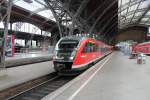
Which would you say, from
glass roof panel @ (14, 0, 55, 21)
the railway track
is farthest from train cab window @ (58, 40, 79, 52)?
glass roof panel @ (14, 0, 55, 21)

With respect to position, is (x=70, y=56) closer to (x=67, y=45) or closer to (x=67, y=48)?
(x=67, y=48)

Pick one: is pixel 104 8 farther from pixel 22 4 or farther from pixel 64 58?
pixel 64 58

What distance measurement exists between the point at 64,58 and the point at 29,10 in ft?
119

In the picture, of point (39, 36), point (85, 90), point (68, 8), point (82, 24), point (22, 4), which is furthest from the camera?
point (39, 36)

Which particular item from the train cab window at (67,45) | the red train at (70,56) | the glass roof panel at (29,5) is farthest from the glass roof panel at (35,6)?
the red train at (70,56)

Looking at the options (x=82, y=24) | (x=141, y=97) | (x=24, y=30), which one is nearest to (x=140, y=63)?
(x=141, y=97)

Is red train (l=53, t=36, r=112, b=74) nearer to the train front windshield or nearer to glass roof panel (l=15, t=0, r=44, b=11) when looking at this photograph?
the train front windshield

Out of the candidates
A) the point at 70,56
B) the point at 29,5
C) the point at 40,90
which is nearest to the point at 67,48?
the point at 70,56

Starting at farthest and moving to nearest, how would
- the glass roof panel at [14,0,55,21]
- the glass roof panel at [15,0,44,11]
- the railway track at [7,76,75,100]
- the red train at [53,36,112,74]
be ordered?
the glass roof panel at [15,0,44,11]
the glass roof panel at [14,0,55,21]
the red train at [53,36,112,74]
the railway track at [7,76,75,100]

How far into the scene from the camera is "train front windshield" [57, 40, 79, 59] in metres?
16.8

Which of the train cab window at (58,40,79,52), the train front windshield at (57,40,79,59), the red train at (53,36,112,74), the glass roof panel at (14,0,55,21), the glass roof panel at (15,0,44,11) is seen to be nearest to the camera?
the red train at (53,36,112,74)

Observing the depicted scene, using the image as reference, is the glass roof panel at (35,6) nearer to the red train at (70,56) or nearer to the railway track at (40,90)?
the red train at (70,56)

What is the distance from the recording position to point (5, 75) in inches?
595

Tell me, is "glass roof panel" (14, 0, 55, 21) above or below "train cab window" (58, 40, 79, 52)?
above
